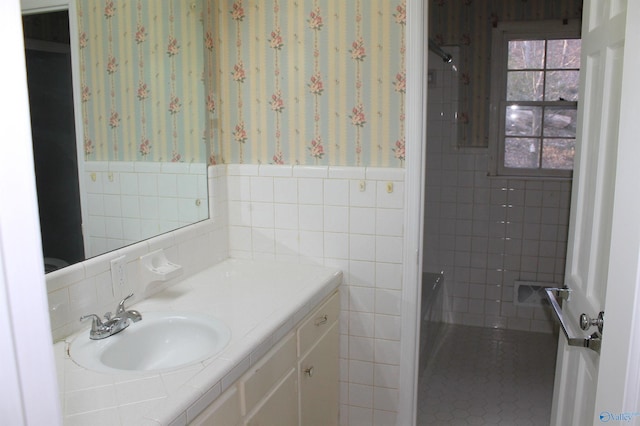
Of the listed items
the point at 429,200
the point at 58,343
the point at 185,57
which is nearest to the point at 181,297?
the point at 58,343

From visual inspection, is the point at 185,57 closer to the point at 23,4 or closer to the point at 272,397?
the point at 23,4

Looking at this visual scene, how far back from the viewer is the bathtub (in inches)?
125

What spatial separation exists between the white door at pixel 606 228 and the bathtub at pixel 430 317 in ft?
4.08

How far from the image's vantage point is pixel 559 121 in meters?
Answer: 3.64

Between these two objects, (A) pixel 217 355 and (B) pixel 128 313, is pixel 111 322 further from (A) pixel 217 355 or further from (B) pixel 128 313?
(A) pixel 217 355

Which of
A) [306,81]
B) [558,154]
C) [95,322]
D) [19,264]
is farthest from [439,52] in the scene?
[19,264]

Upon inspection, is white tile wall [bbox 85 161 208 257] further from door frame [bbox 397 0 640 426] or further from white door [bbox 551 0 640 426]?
white door [bbox 551 0 640 426]

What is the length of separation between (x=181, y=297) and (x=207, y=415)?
0.70 meters

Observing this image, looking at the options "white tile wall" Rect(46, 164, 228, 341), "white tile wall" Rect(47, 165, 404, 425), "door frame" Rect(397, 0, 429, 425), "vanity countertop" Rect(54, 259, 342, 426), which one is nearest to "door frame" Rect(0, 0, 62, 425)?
"vanity countertop" Rect(54, 259, 342, 426)

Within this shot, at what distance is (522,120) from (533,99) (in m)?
0.16

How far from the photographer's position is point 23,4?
1437 millimetres

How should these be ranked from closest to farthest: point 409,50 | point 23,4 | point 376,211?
point 23,4 < point 409,50 < point 376,211

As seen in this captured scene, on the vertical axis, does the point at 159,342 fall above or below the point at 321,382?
above

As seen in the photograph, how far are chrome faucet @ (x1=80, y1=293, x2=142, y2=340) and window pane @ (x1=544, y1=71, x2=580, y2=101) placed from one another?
314 centimetres
